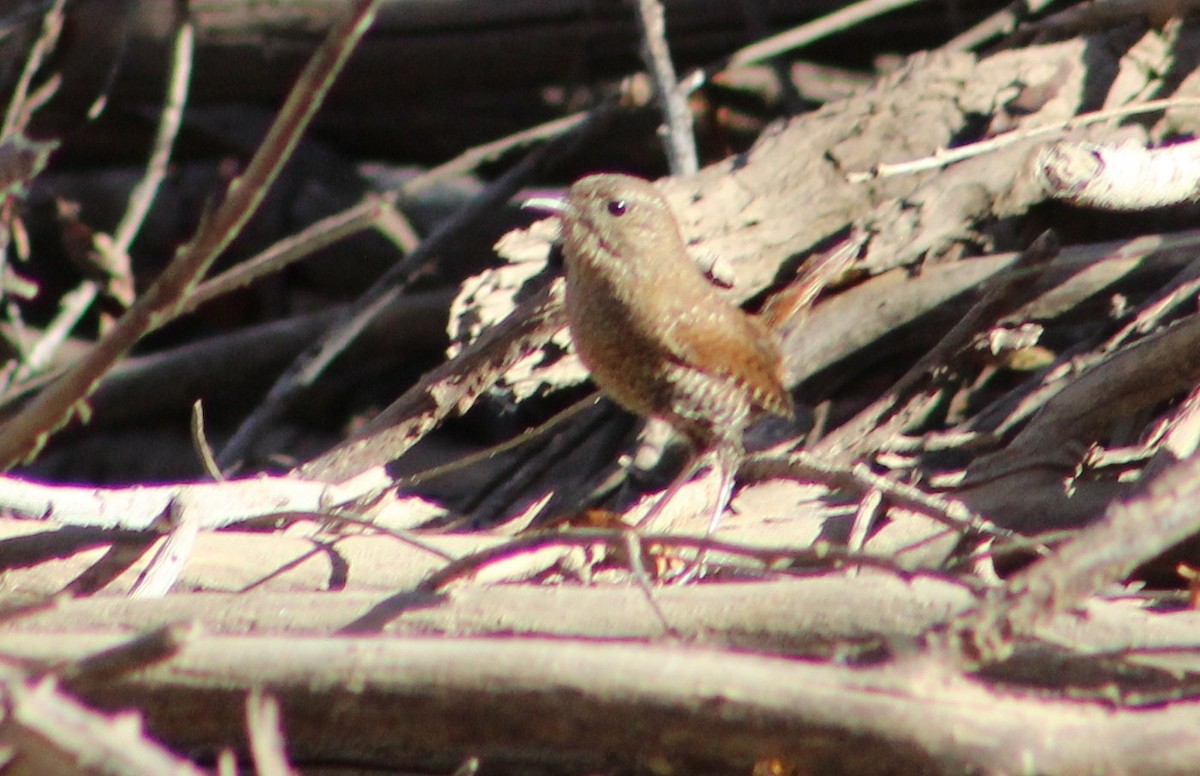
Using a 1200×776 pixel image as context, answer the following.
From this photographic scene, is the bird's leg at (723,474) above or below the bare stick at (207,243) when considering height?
above

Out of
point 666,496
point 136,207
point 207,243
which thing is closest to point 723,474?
point 666,496

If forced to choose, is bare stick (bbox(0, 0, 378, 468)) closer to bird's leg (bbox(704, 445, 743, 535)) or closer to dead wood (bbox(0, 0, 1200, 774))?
dead wood (bbox(0, 0, 1200, 774))

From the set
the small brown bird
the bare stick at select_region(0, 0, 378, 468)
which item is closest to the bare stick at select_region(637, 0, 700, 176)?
the small brown bird

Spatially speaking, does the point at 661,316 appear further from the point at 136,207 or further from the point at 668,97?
the point at 136,207

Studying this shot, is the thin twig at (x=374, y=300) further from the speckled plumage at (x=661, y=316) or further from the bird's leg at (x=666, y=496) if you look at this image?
the bird's leg at (x=666, y=496)

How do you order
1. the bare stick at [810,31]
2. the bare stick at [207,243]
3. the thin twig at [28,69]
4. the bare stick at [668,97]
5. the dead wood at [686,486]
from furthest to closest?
the thin twig at [28,69] < the bare stick at [810,31] < the bare stick at [668,97] < the dead wood at [686,486] < the bare stick at [207,243]

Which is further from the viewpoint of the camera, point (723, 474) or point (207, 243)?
point (723, 474)

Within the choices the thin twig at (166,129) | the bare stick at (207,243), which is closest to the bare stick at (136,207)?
the thin twig at (166,129)

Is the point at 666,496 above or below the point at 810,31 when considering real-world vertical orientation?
below

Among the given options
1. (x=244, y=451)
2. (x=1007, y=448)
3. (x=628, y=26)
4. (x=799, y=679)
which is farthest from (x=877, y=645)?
(x=628, y=26)
